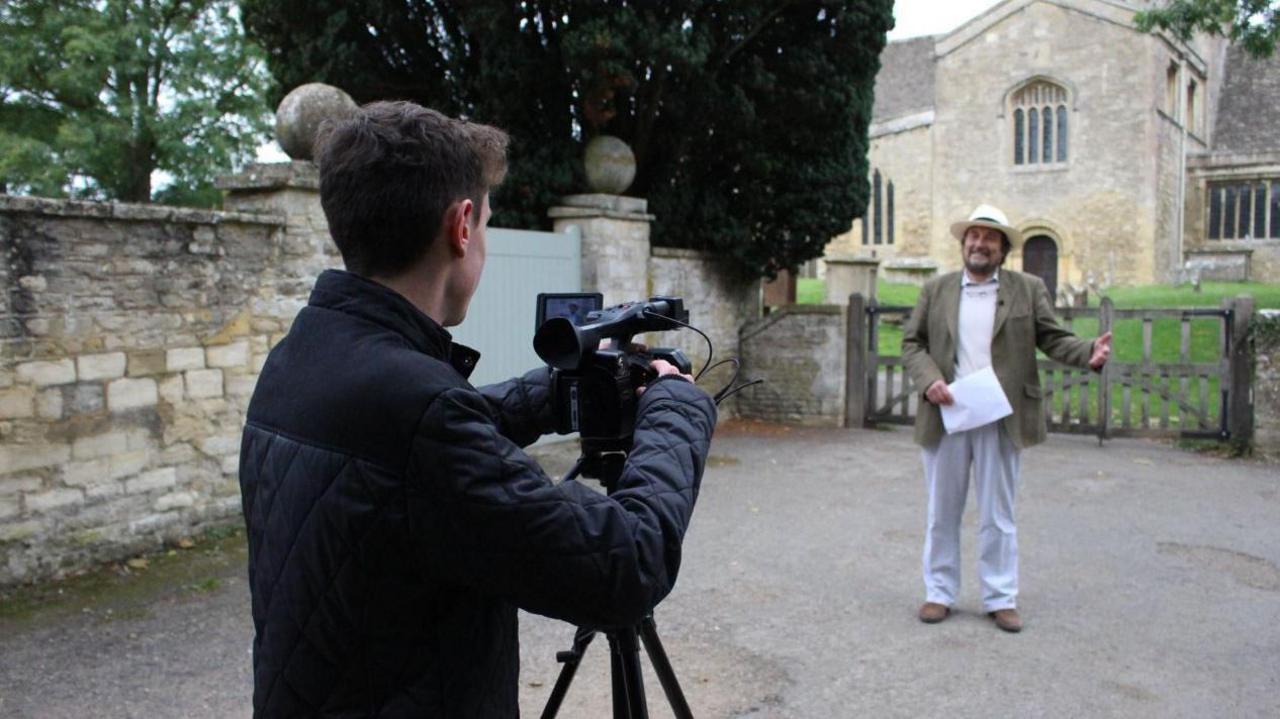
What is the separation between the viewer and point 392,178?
1.43 meters

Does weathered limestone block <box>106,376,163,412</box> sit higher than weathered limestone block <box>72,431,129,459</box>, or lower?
higher

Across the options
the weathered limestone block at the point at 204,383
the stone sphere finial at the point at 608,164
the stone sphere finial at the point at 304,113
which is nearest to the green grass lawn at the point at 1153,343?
the stone sphere finial at the point at 608,164

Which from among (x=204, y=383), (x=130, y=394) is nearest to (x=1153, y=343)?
(x=204, y=383)

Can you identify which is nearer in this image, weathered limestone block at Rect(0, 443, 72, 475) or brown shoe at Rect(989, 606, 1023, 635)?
brown shoe at Rect(989, 606, 1023, 635)

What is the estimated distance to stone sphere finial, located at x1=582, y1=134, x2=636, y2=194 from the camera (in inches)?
363

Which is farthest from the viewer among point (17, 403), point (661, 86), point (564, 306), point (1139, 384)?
point (1139, 384)

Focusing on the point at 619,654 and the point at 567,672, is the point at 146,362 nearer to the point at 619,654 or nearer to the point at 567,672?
the point at 567,672

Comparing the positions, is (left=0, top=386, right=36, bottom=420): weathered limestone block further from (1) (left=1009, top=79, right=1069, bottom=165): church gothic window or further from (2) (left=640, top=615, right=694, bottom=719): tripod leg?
(1) (left=1009, top=79, right=1069, bottom=165): church gothic window

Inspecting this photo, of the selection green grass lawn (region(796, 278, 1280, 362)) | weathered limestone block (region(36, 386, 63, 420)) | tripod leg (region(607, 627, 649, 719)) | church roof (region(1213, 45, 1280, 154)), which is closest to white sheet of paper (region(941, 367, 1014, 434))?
tripod leg (region(607, 627, 649, 719))

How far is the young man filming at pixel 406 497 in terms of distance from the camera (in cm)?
Result: 135

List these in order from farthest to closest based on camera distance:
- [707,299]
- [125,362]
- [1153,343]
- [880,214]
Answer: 1. [880,214]
2. [1153,343]
3. [707,299]
4. [125,362]

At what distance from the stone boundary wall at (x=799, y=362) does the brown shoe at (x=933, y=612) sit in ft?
21.2

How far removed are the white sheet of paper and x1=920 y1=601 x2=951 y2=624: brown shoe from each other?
88 centimetres

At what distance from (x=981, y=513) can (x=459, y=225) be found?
13.0 ft
